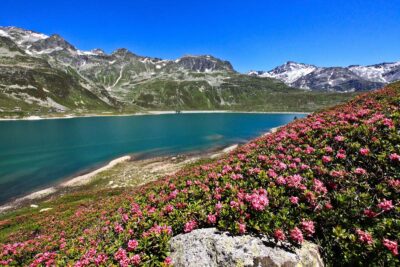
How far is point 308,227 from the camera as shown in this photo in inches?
292

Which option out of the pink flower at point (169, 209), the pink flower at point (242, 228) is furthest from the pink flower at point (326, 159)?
the pink flower at point (169, 209)

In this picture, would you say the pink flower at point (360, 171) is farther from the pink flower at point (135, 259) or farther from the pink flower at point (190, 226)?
the pink flower at point (135, 259)

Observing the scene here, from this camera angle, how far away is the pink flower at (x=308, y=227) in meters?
7.40

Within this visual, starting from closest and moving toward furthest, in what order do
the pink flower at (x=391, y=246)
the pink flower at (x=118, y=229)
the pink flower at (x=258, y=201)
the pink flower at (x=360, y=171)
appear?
the pink flower at (x=391, y=246) < the pink flower at (x=258, y=201) < the pink flower at (x=360, y=171) < the pink flower at (x=118, y=229)

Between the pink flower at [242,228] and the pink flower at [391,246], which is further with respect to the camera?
the pink flower at [242,228]

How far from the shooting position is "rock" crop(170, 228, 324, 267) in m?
6.85

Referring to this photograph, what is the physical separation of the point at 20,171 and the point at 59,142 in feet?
144

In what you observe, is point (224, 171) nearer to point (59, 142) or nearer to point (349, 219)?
point (349, 219)

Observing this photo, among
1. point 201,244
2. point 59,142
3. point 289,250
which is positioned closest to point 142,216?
point 201,244

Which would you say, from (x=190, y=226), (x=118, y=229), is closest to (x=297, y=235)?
(x=190, y=226)

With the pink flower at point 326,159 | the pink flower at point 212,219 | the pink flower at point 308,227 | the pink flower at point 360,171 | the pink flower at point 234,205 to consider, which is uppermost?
the pink flower at point 326,159

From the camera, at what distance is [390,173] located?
857 cm

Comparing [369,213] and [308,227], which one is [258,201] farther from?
[369,213]

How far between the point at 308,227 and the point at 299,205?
103 centimetres
